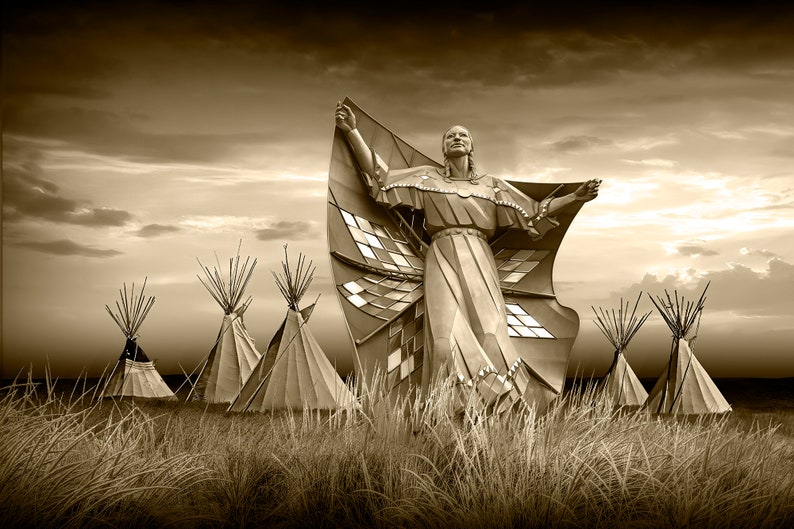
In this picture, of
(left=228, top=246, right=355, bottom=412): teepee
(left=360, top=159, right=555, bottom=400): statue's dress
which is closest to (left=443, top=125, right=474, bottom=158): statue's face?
(left=360, top=159, right=555, bottom=400): statue's dress

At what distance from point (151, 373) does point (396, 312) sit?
5.30m

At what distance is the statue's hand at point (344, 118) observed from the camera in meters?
6.80

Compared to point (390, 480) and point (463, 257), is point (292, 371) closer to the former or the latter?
point (463, 257)

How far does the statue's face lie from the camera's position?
714 centimetres

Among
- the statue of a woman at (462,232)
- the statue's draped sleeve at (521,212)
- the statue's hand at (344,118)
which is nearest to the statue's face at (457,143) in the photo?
the statue of a woman at (462,232)

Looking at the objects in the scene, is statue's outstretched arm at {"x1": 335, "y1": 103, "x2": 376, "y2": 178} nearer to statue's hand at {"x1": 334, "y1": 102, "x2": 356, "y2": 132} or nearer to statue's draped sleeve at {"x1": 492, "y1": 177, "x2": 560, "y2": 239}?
statue's hand at {"x1": 334, "y1": 102, "x2": 356, "y2": 132}

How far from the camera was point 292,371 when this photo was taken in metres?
8.19

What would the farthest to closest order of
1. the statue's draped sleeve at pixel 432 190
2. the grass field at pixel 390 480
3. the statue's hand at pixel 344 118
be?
the statue's draped sleeve at pixel 432 190 < the statue's hand at pixel 344 118 < the grass field at pixel 390 480

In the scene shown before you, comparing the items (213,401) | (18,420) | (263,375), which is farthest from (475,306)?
(213,401)

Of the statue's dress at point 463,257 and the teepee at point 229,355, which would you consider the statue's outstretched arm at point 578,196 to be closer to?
the statue's dress at point 463,257

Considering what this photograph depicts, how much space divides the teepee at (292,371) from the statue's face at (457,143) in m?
2.30

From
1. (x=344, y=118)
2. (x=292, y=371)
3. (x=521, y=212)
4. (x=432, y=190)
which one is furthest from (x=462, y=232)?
(x=292, y=371)

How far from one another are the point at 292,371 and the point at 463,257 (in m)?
2.47

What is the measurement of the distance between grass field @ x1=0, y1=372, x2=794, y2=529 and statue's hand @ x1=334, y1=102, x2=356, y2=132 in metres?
2.99
